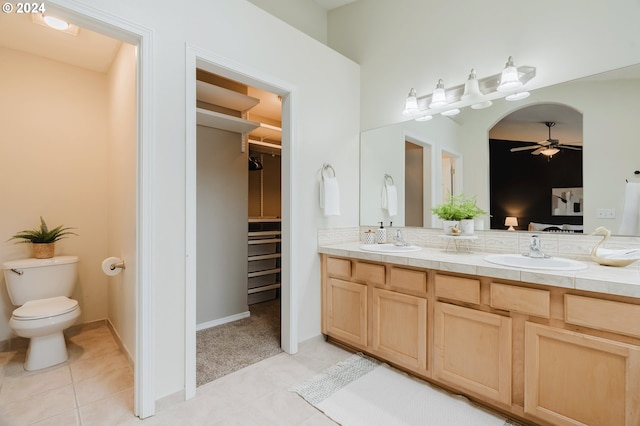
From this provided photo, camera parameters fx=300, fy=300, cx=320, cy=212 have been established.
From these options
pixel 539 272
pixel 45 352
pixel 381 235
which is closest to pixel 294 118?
pixel 381 235

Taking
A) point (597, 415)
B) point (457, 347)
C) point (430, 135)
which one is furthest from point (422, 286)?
point (430, 135)

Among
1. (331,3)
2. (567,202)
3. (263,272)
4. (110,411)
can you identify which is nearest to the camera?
(110,411)

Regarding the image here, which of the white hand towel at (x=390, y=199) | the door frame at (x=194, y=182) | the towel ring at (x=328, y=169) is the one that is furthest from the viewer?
the white hand towel at (x=390, y=199)

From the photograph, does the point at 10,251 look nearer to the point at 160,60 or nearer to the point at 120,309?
the point at 120,309

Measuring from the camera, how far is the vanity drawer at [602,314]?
4.11 ft

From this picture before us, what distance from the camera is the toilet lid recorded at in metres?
2.11

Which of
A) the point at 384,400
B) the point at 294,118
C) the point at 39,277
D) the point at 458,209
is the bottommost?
the point at 384,400

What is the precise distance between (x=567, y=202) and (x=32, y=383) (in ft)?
12.1

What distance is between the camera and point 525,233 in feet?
6.76

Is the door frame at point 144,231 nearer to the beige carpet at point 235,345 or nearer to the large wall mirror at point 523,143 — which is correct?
the beige carpet at point 235,345

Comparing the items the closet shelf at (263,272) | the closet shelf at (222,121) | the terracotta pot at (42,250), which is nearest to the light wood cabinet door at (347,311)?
the closet shelf at (263,272)

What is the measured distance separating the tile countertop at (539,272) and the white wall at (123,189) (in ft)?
5.68

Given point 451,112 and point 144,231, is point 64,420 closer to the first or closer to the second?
point 144,231

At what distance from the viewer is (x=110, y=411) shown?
1.71 m
